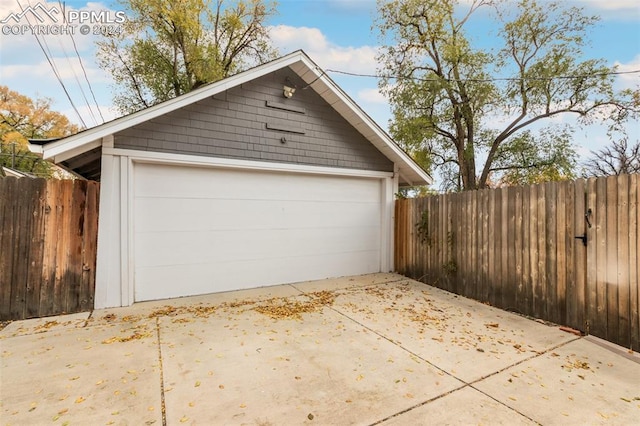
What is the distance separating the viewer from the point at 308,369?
2.74 m

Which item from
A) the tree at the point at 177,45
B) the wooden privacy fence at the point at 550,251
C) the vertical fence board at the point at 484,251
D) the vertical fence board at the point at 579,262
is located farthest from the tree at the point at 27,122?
the vertical fence board at the point at 579,262

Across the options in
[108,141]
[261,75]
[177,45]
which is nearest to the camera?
[108,141]

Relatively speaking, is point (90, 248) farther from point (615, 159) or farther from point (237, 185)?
point (615, 159)

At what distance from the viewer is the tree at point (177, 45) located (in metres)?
13.0

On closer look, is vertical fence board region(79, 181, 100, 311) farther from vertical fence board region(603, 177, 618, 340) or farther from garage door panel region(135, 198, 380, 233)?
vertical fence board region(603, 177, 618, 340)

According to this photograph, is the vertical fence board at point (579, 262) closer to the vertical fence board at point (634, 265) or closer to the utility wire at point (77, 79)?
the vertical fence board at point (634, 265)

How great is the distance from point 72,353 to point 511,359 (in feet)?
14.7

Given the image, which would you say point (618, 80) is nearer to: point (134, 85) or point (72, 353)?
point (72, 353)

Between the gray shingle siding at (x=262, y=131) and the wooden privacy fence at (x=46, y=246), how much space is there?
1085mm

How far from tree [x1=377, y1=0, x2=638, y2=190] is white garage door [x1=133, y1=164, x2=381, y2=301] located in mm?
8606

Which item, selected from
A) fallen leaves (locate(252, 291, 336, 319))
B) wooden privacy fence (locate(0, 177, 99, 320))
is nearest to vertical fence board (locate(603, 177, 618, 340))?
fallen leaves (locate(252, 291, 336, 319))

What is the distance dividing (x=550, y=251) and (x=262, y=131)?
5.00 m

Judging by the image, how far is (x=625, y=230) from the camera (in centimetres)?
322

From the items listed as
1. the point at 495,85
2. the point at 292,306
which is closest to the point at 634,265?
the point at 292,306
